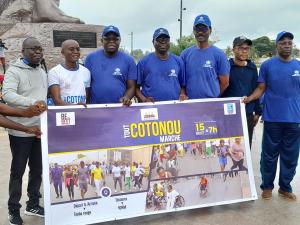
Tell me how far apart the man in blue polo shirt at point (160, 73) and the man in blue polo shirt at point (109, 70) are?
0.16 m

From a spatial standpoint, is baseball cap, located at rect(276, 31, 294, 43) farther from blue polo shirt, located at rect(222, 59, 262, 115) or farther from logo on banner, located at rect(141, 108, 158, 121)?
logo on banner, located at rect(141, 108, 158, 121)

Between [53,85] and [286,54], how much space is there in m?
2.61

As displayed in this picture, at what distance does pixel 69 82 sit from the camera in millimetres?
3727

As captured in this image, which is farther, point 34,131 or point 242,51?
point 242,51

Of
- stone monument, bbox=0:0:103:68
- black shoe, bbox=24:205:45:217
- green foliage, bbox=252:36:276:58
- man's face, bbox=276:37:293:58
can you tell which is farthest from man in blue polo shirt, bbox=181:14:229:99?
green foliage, bbox=252:36:276:58

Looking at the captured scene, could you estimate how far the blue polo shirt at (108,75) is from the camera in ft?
13.0

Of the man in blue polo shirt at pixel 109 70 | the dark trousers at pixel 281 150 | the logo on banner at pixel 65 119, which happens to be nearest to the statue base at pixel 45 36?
the man in blue polo shirt at pixel 109 70

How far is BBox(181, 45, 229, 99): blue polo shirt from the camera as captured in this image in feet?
13.6

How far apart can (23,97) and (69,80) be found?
1.84ft

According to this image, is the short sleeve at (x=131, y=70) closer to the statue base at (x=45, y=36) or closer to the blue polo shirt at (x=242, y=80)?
the blue polo shirt at (x=242, y=80)

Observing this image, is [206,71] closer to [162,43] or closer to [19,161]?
[162,43]

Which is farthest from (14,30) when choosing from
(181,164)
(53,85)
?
(181,164)

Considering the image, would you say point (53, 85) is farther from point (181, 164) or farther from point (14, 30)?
point (14, 30)

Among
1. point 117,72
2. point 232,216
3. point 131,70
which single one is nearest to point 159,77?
point 131,70
